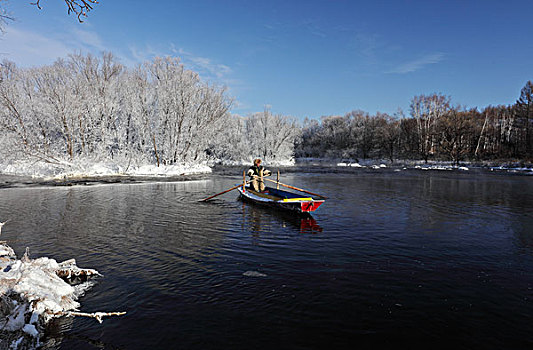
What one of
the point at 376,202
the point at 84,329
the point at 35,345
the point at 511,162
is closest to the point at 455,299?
the point at 84,329

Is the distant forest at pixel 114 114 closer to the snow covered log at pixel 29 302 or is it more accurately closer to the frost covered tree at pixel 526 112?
the frost covered tree at pixel 526 112

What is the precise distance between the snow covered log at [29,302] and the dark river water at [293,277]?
0.20 metres

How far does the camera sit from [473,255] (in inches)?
309

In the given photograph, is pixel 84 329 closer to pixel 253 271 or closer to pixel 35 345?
pixel 35 345

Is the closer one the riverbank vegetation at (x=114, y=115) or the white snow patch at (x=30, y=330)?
the white snow patch at (x=30, y=330)

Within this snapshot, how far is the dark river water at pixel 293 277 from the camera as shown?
4473 mm

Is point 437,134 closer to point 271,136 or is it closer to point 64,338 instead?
point 271,136

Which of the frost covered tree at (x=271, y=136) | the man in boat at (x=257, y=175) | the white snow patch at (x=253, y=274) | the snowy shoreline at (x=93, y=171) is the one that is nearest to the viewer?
the white snow patch at (x=253, y=274)

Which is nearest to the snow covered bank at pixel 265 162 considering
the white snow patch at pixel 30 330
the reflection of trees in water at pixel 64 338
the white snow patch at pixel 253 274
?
the white snow patch at pixel 253 274

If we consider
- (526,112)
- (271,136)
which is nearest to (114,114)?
(271,136)

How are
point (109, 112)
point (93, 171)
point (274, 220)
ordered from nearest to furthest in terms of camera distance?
1. point (274, 220)
2. point (93, 171)
3. point (109, 112)

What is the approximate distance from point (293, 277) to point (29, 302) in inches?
174

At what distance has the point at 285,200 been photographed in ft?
41.1

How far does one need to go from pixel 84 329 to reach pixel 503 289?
7247 millimetres
